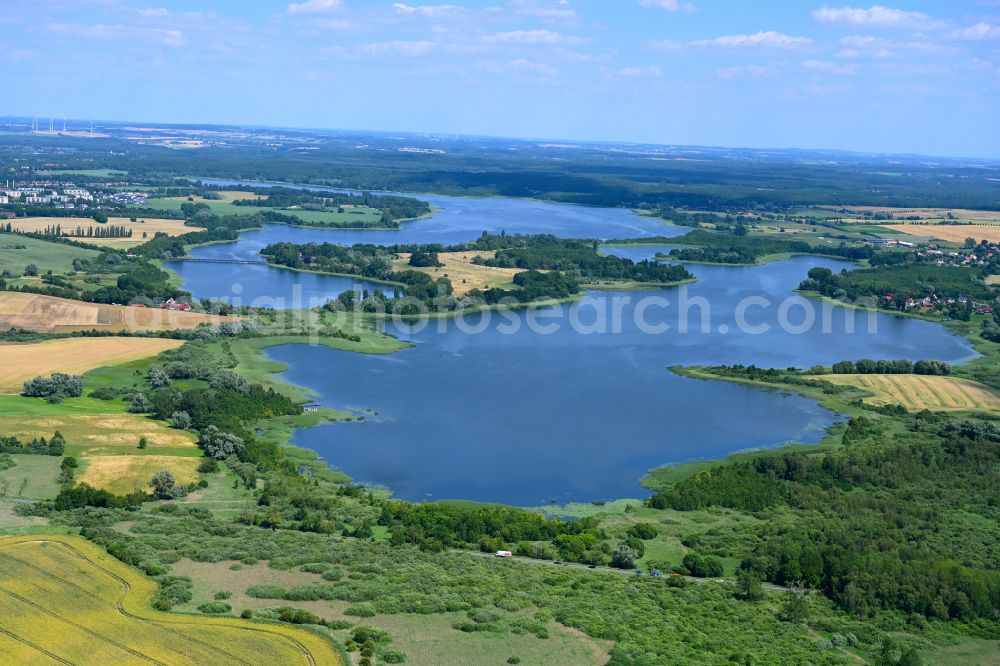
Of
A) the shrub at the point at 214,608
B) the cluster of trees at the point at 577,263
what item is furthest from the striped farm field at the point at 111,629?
the cluster of trees at the point at 577,263

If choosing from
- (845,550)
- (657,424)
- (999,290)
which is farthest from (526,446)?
(999,290)

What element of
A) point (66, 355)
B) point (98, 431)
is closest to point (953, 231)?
point (66, 355)

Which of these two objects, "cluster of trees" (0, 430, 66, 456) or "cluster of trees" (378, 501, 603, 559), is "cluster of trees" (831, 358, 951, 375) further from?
"cluster of trees" (0, 430, 66, 456)

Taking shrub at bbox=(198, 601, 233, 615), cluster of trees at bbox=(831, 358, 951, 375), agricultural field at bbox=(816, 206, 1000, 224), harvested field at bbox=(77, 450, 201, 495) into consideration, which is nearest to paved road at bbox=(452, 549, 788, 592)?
shrub at bbox=(198, 601, 233, 615)

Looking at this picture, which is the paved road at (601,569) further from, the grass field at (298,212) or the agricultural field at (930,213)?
the agricultural field at (930,213)

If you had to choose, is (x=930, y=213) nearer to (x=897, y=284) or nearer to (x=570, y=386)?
(x=897, y=284)

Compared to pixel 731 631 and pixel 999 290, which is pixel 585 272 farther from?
pixel 731 631
